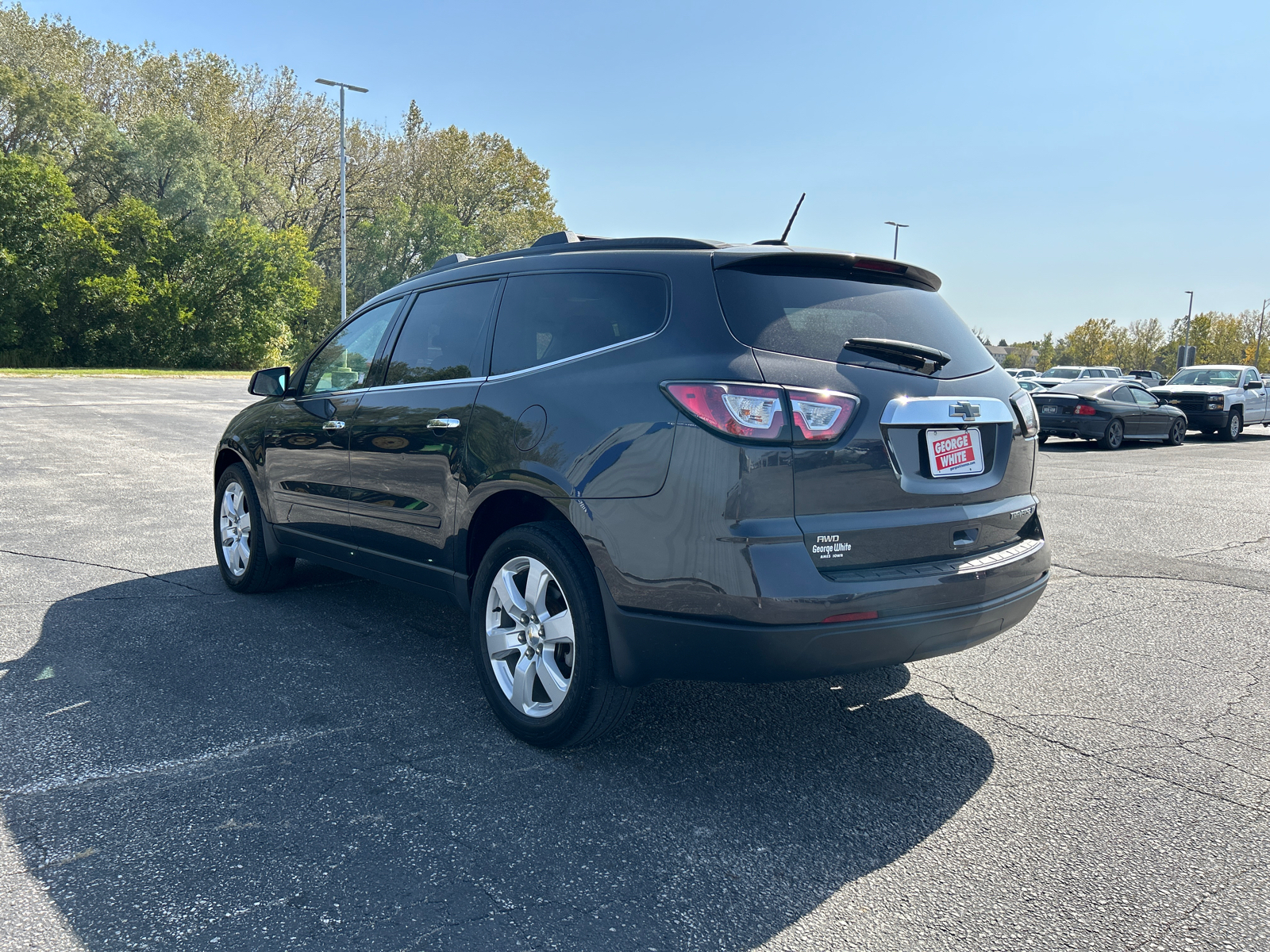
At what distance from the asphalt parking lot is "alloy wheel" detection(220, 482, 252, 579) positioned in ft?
0.94

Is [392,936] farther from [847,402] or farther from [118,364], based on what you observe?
[118,364]

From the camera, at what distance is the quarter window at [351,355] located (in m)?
4.80

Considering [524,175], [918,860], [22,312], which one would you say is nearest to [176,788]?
[918,860]

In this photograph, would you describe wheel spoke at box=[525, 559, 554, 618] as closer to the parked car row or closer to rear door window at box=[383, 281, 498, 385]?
rear door window at box=[383, 281, 498, 385]

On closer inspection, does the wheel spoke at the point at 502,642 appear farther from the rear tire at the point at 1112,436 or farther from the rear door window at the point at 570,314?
the rear tire at the point at 1112,436

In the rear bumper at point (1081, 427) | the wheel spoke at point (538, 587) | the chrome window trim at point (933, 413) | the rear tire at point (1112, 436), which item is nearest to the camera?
the chrome window trim at point (933, 413)

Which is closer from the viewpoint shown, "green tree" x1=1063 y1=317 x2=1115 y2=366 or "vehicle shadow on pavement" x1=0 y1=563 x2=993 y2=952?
"vehicle shadow on pavement" x1=0 y1=563 x2=993 y2=952

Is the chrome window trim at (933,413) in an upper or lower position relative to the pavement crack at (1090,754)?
upper

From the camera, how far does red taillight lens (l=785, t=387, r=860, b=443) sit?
294 centimetres

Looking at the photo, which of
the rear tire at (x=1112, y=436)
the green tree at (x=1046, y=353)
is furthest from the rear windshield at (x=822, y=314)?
the green tree at (x=1046, y=353)

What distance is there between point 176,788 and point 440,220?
55.2 meters

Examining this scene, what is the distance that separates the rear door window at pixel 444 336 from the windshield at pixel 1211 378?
79.5ft

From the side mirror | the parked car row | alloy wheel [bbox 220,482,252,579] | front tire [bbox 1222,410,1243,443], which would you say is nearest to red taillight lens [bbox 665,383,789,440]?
the side mirror

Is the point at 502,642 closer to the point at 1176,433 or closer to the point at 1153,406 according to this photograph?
the point at 1153,406
